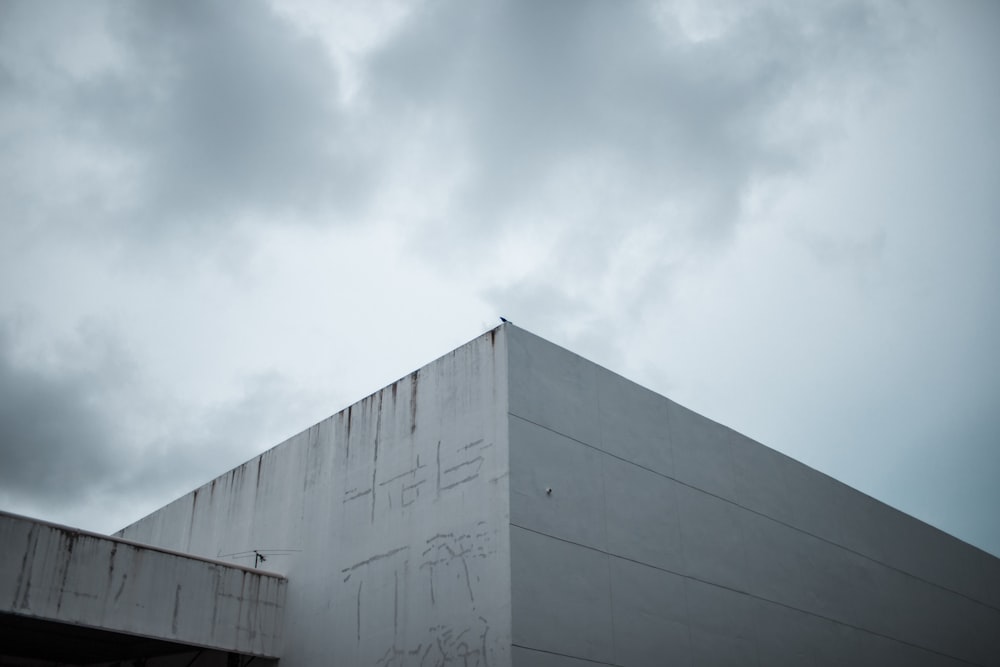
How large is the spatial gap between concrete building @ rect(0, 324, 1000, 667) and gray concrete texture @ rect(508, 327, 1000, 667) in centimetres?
5

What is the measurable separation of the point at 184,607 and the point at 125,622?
1252 mm

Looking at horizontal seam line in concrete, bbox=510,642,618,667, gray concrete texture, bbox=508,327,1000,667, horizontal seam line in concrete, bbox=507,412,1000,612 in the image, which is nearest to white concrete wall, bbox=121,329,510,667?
horizontal seam line in concrete, bbox=510,642,618,667

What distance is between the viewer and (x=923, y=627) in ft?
78.4

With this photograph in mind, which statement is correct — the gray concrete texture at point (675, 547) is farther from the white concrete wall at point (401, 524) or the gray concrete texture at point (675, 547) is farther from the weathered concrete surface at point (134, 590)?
the weathered concrete surface at point (134, 590)

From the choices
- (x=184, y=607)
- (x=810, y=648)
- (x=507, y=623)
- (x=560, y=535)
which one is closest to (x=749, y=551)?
(x=810, y=648)

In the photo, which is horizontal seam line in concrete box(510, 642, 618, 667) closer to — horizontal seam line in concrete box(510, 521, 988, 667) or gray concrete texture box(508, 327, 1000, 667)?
gray concrete texture box(508, 327, 1000, 667)

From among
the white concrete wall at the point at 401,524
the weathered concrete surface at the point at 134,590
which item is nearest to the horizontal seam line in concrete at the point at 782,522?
the white concrete wall at the point at 401,524

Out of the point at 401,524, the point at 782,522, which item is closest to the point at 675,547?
the point at 782,522

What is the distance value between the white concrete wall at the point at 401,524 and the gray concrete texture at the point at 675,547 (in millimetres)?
626

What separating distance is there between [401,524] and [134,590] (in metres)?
5.18

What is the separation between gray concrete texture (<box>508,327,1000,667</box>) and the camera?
49.7 feet

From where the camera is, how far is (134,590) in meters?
16.6

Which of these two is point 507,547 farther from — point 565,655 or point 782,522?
point 782,522

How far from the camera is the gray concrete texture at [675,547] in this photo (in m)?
15.1
